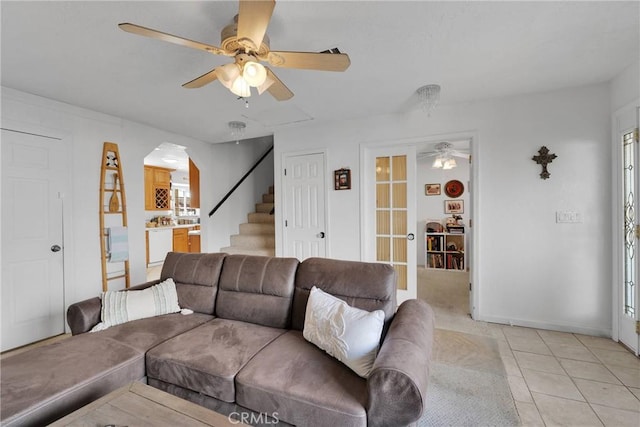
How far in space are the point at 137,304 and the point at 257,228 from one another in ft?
9.36

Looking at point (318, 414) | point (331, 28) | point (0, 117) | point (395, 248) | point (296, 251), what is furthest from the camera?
point (296, 251)

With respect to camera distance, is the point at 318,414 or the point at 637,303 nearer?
the point at 318,414

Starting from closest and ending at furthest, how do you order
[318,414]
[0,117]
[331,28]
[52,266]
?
[318,414] → [331,28] → [0,117] → [52,266]

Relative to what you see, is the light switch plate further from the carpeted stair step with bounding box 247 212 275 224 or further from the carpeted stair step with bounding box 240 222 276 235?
the carpeted stair step with bounding box 247 212 275 224

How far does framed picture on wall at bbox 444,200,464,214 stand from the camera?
5859mm

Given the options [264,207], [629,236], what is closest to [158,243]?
[264,207]

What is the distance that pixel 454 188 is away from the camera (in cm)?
585

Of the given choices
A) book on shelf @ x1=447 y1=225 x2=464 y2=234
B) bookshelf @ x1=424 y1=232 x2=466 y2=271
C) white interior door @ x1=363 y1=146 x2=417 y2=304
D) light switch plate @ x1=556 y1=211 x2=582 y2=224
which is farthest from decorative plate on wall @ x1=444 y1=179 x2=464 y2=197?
light switch plate @ x1=556 y1=211 x2=582 y2=224

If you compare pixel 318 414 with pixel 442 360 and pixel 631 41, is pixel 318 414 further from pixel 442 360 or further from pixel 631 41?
pixel 631 41

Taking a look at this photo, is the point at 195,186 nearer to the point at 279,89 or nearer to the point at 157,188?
the point at 157,188

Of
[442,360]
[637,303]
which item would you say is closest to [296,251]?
[442,360]

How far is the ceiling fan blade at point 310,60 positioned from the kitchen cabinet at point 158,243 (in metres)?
5.75

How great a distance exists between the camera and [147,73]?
2355mm

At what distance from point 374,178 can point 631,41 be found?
2.37 m
